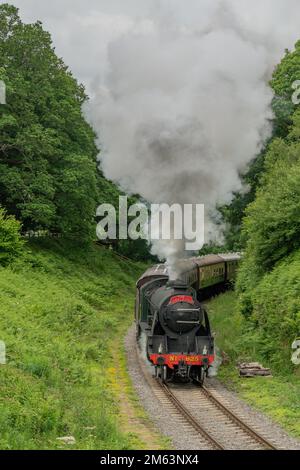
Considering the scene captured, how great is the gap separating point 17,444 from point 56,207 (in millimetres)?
26455

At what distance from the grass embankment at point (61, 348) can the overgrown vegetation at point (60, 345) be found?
0.08ft

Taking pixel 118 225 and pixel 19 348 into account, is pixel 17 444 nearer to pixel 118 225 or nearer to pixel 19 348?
pixel 19 348

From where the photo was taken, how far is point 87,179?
37.7 m

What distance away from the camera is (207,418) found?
49.7ft

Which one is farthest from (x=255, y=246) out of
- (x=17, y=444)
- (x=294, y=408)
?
(x=17, y=444)

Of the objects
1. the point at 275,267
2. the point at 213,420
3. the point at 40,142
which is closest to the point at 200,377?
the point at 213,420

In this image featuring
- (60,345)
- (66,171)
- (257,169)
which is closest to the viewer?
(60,345)

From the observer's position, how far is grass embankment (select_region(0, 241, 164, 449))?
1239 cm

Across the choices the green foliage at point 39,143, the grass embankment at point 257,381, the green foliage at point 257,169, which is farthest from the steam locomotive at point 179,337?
the green foliage at point 257,169

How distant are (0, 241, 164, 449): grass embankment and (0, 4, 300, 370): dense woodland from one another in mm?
2585

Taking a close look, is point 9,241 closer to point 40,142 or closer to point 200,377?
point 40,142

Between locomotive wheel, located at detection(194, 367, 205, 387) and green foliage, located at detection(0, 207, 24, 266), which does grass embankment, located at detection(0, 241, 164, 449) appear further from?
locomotive wheel, located at detection(194, 367, 205, 387)

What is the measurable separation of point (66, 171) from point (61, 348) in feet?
63.4
